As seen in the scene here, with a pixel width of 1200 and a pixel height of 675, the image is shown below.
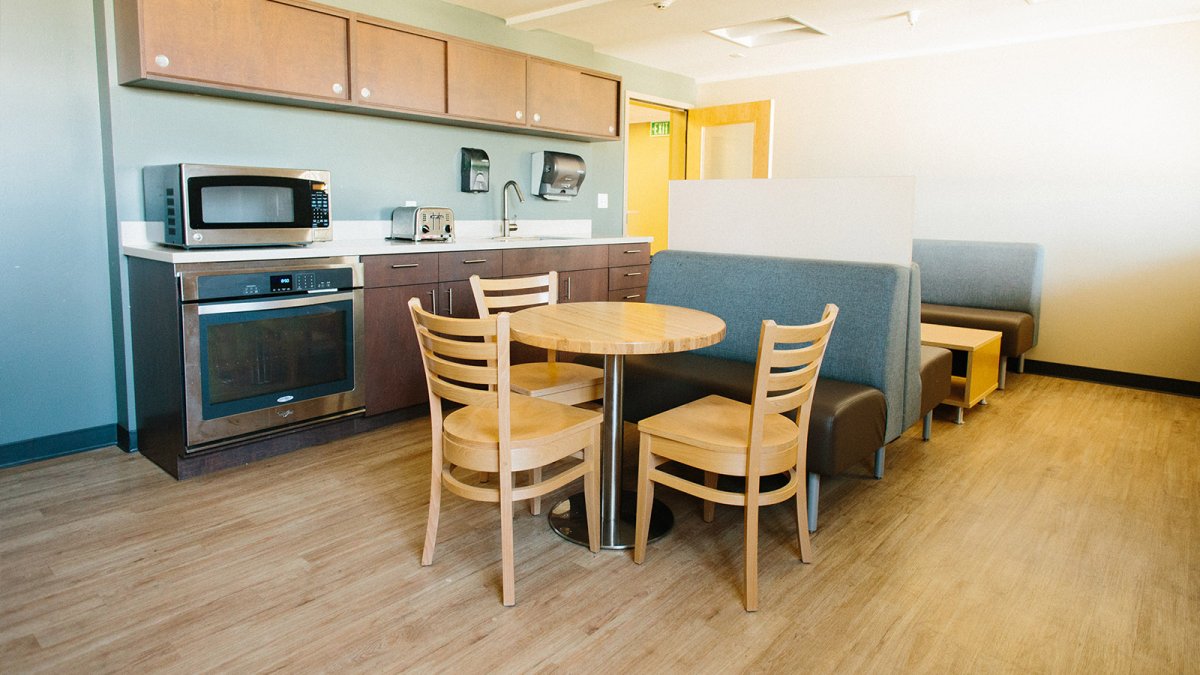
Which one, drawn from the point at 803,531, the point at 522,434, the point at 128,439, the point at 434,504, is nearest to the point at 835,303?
the point at 803,531

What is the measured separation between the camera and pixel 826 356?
2.81 m

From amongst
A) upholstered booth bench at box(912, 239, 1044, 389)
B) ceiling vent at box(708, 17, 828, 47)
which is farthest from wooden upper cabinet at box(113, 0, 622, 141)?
upholstered booth bench at box(912, 239, 1044, 389)

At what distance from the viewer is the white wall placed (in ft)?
14.4

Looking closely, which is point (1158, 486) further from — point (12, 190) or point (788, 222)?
point (12, 190)

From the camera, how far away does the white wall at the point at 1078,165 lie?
14.4 ft

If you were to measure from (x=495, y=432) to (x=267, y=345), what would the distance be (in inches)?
56.1

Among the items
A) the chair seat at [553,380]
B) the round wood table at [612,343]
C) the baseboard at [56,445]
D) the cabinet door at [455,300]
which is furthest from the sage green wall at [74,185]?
the round wood table at [612,343]

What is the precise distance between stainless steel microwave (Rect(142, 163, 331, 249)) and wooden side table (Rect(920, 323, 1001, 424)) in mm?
2911

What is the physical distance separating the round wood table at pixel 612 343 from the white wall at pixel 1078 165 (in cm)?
355

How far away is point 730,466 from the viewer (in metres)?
2.00

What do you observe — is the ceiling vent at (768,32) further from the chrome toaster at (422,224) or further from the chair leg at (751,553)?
the chair leg at (751,553)

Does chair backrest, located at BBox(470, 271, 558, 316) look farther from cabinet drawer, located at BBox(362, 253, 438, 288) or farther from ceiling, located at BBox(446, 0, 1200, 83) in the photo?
ceiling, located at BBox(446, 0, 1200, 83)

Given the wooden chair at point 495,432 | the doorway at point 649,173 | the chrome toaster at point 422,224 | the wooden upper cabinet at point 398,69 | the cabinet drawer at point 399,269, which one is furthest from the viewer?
the doorway at point 649,173

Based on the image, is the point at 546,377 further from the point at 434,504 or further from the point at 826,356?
the point at 826,356
